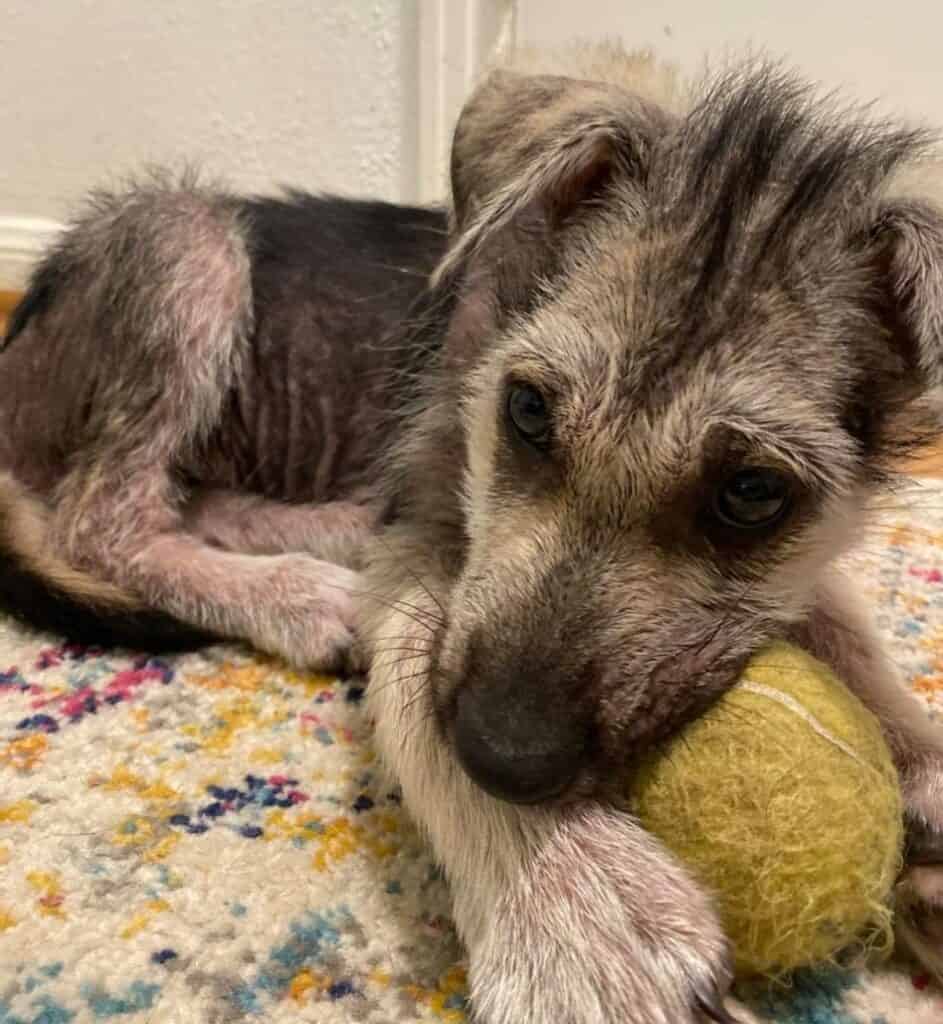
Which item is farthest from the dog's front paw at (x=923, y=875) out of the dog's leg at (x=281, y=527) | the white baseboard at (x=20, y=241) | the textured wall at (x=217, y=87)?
the white baseboard at (x=20, y=241)

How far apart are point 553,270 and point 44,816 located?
1.00 m

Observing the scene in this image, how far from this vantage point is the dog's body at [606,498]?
3.86ft

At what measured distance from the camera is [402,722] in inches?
57.3

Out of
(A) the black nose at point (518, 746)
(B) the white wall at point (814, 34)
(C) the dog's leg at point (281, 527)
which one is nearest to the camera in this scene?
(A) the black nose at point (518, 746)

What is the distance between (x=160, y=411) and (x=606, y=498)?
1100 mm

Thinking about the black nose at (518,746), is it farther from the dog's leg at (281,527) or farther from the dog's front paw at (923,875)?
the dog's leg at (281,527)

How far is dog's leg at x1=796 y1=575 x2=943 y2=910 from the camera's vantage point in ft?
4.46

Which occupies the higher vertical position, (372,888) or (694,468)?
(694,468)

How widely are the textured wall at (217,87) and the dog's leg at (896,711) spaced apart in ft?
7.07

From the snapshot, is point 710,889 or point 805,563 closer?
point 710,889

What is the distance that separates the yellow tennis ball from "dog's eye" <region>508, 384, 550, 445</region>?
40 cm

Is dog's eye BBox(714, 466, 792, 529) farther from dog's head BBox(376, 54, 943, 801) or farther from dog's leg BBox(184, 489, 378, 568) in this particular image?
dog's leg BBox(184, 489, 378, 568)

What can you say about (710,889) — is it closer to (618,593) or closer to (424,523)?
(618,593)

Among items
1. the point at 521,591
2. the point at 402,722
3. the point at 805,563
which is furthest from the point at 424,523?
the point at 805,563
